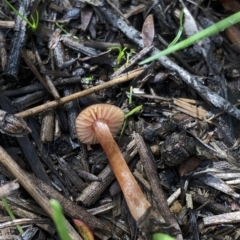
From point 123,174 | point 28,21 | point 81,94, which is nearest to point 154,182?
point 123,174

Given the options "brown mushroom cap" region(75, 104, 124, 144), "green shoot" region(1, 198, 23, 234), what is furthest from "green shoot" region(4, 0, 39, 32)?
"green shoot" region(1, 198, 23, 234)

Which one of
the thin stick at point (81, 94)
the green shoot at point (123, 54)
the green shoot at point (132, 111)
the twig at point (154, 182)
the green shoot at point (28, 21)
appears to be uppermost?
the green shoot at point (28, 21)

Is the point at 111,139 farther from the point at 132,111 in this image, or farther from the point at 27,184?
the point at 27,184

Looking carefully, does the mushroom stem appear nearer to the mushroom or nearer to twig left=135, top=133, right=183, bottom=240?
the mushroom

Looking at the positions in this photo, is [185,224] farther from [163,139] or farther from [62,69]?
[62,69]

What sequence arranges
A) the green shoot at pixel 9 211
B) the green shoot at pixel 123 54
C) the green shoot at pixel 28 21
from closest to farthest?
the green shoot at pixel 9 211 → the green shoot at pixel 28 21 → the green shoot at pixel 123 54

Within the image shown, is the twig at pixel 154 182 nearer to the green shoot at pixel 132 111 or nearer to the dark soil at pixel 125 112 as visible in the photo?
the dark soil at pixel 125 112

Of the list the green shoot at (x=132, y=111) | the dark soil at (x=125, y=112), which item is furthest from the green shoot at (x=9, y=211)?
the green shoot at (x=132, y=111)
